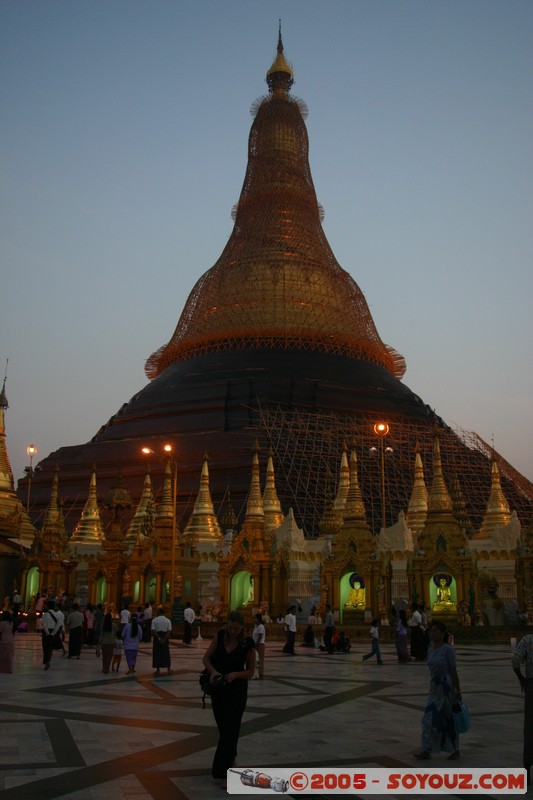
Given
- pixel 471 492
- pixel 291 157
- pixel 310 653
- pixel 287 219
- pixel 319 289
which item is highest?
pixel 291 157

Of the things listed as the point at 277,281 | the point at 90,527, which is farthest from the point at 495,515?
the point at 277,281

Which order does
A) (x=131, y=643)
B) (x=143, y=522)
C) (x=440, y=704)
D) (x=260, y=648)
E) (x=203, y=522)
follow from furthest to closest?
1. (x=143, y=522)
2. (x=203, y=522)
3. (x=131, y=643)
4. (x=260, y=648)
5. (x=440, y=704)

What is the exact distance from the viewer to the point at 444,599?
2769cm

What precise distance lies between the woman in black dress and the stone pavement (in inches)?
10.6

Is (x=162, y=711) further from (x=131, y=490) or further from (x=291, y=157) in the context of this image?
(x=291, y=157)

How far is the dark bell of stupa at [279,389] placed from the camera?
1754 inches

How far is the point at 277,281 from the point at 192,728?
163 ft

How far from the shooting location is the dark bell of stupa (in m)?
44.6

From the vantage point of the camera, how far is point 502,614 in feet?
86.6

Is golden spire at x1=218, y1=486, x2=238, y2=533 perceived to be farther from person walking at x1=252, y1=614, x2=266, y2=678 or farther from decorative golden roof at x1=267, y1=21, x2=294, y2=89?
decorative golden roof at x1=267, y1=21, x2=294, y2=89

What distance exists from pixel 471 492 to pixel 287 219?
2658cm

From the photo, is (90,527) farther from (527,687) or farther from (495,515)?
(527,687)

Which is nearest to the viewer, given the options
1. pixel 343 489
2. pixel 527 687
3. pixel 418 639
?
pixel 527 687

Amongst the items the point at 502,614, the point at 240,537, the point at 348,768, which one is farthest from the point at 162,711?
the point at 240,537
